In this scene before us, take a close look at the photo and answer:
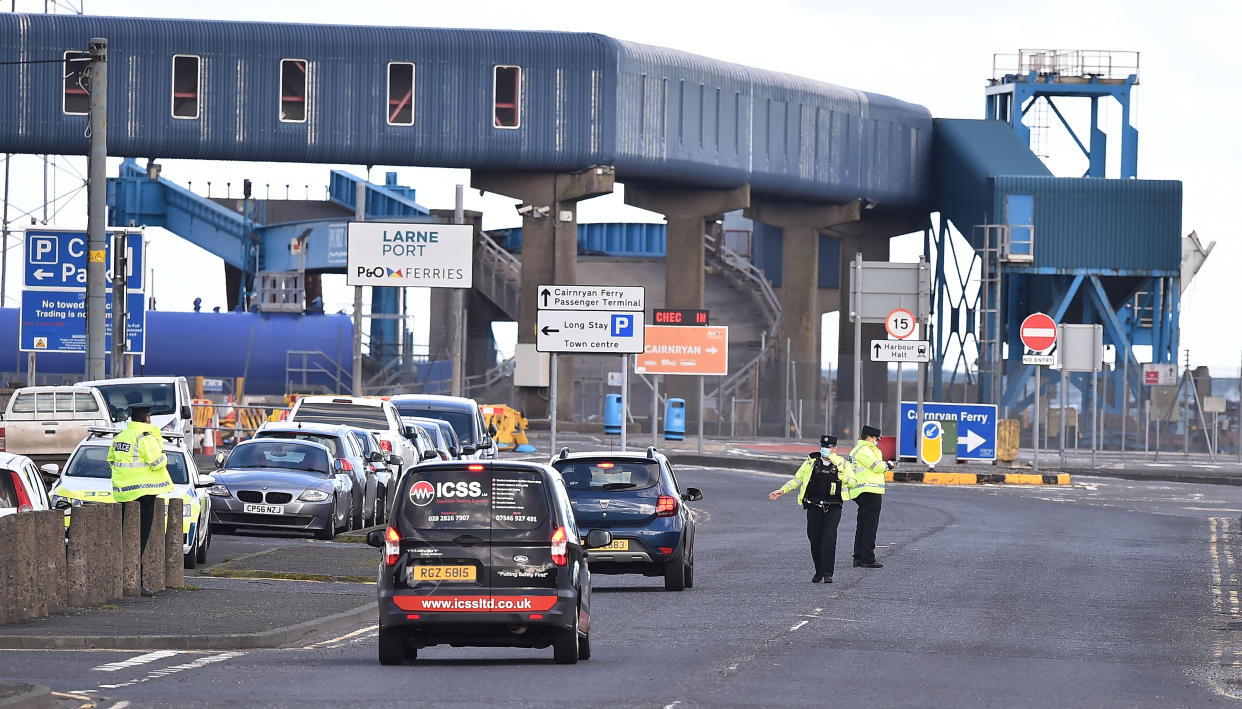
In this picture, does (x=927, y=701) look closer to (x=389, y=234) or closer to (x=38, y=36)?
(x=389, y=234)

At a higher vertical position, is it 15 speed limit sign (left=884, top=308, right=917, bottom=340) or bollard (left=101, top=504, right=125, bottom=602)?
15 speed limit sign (left=884, top=308, right=917, bottom=340)

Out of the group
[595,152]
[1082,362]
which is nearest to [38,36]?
[595,152]

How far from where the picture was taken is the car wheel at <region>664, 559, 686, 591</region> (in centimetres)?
2036

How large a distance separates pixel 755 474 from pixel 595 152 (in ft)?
48.6

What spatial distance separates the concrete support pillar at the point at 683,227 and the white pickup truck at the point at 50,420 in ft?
112

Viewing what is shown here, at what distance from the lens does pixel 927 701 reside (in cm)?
1216

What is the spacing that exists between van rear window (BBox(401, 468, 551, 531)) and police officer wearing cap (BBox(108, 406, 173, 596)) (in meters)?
6.22

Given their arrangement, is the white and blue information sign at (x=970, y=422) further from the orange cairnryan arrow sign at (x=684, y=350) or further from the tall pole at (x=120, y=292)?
the tall pole at (x=120, y=292)

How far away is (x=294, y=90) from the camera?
193 feet

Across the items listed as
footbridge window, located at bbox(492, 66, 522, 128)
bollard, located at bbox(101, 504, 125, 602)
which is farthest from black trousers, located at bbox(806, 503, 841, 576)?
footbridge window, located at bbox(492, 66, 522, 128)

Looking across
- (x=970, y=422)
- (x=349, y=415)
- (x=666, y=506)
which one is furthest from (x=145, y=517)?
(x=970, y=422)

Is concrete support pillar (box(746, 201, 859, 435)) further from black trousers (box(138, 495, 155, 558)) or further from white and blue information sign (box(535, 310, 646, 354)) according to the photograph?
black trousers (box(138, 495, 155, 558))

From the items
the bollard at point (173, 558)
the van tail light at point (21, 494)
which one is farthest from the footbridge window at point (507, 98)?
the van tail light at point (21, 494)

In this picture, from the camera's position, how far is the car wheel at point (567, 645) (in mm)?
13953
